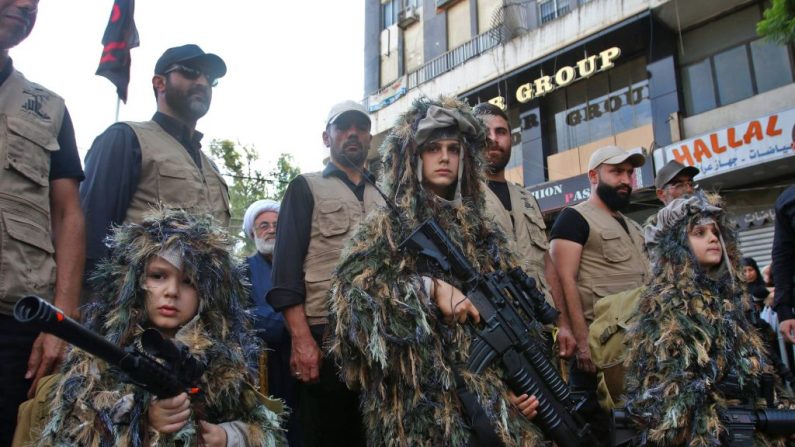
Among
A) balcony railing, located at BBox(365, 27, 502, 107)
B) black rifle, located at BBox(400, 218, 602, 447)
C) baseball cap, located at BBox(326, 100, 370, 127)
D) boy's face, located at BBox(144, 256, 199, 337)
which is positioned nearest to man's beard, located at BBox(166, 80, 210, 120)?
baseball cap, located at BBox(326, 100, 370, 127)

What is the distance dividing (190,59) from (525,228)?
91.9 inches

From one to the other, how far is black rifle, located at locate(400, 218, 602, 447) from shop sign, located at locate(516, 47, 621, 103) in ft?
38.3

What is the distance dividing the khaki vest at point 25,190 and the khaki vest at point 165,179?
459 mm

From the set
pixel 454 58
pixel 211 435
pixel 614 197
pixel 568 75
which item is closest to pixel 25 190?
pixel 211 435

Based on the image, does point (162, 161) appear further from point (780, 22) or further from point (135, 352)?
point (780, 22)

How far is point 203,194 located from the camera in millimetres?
3000

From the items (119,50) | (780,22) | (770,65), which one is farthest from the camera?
(770,65)

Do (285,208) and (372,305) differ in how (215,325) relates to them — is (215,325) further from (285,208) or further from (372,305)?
(285,208)

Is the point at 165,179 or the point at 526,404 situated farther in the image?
the point at 165,179

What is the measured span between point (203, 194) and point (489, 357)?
5.52ft

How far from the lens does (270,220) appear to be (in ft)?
15.9

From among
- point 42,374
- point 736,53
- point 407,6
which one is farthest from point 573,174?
point 42,374

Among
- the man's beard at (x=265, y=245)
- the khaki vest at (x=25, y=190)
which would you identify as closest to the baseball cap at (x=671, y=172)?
the man's beard at (x=265, y=245)

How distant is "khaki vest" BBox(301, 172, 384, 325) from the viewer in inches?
122
